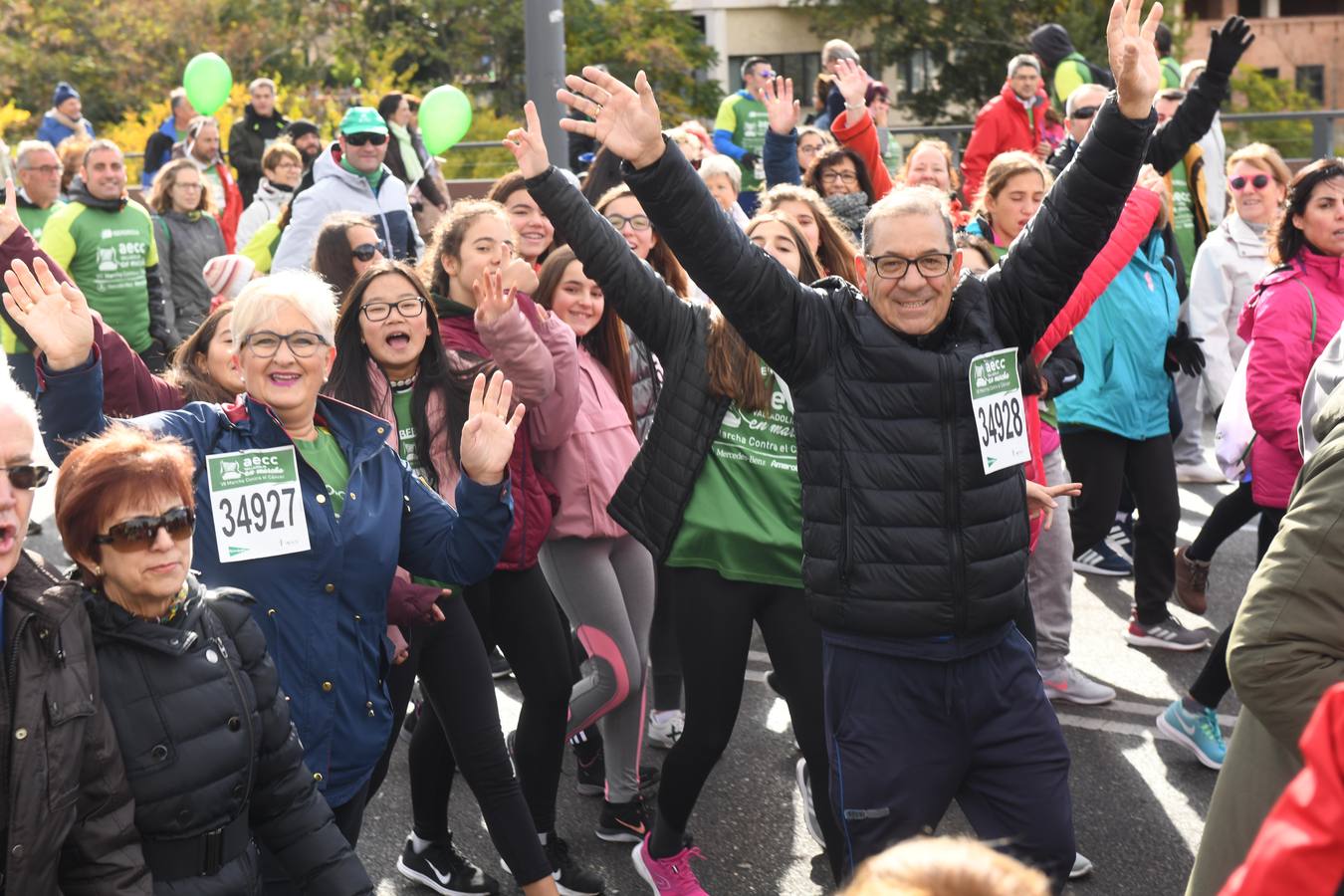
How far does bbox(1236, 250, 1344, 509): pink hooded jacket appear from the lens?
540 centimetres

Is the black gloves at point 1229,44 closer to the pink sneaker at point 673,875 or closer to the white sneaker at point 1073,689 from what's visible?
the white sneaker at point 1073,689

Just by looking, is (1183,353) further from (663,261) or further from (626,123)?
(626,123)

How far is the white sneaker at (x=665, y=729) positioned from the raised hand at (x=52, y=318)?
10.2 feet

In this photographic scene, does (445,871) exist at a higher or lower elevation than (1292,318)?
lower

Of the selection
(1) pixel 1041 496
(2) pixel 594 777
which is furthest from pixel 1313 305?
(2) pixel 594 777

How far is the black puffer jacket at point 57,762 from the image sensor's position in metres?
2.55

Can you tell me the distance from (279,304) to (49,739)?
1.37m

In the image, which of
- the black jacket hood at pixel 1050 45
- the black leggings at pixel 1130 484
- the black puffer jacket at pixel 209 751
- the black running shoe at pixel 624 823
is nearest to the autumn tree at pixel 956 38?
the black jacket hood at pixel 1050 45

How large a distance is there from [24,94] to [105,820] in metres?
28.0

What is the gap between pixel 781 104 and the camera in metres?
6.34

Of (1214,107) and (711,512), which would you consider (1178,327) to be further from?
(711,512)

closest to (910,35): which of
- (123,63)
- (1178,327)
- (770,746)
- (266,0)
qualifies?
(266,0)

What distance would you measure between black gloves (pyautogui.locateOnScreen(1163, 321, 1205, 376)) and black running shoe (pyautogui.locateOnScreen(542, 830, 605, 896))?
3.66 m

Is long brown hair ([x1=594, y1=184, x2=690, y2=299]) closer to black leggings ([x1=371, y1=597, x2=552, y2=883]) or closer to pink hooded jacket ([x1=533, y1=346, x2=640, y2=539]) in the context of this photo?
pink hooded jacket ([x1=533, y1=346, x2=640, y2=539])
